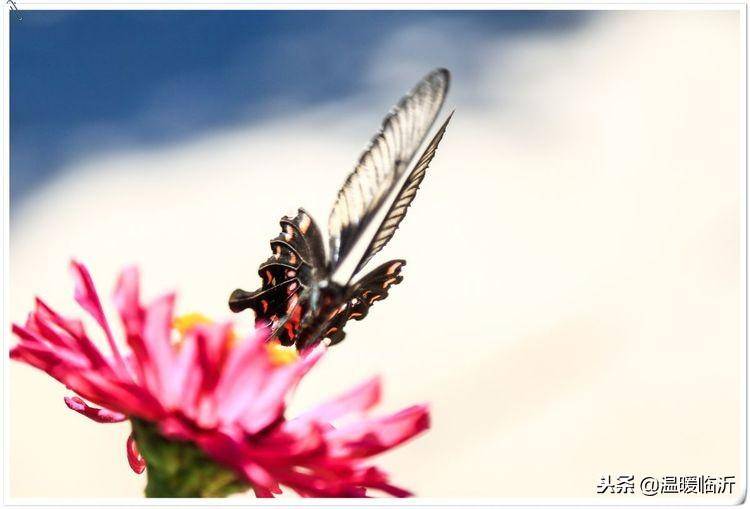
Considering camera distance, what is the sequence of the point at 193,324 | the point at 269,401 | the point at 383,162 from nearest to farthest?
the point at 269,401, the point at 193,324, the point at 383,162

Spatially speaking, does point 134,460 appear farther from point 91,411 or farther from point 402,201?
point 402,201

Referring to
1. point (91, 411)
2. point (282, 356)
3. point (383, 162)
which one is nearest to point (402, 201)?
point (383, 162)

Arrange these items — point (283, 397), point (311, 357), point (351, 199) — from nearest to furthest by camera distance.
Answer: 1. point (283, 397)
2. point (311, 357)
3. point (351, 199)

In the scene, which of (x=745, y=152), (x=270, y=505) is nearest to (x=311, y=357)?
(x=270, y=505)

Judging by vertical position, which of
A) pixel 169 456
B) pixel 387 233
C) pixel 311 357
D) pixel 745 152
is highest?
pixel 745 152

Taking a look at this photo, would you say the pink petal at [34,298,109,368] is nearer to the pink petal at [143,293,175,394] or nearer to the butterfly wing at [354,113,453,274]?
the pink petal at [143,293,175,394]

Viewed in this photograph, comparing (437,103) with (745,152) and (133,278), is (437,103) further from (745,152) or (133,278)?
(745,152)

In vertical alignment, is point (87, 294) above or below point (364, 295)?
below
